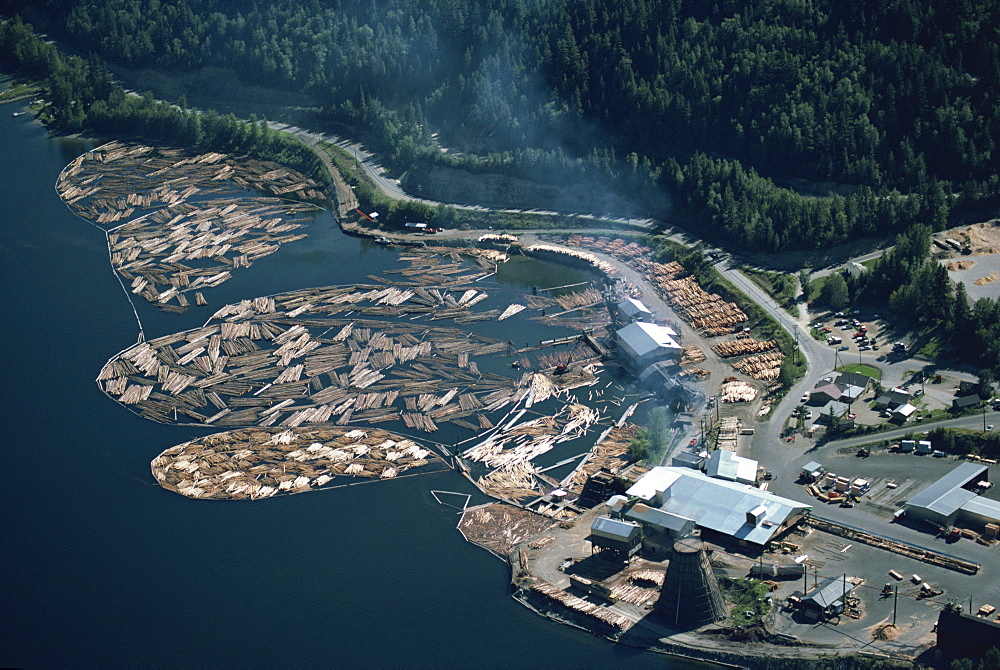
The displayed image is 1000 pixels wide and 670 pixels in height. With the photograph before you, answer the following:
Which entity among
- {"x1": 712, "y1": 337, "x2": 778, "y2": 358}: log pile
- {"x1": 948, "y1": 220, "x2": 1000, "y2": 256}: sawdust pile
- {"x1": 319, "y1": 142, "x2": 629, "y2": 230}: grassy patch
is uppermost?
{"x1": 948, "y1": 220, "x2": 1000, "y2": 256}: sawdust pile

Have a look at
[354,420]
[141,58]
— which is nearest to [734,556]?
[354,420]

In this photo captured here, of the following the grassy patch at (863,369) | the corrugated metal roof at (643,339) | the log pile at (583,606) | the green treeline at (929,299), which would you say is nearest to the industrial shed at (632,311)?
the corrugated metal roof at (643,339)

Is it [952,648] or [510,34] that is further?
[510,34]

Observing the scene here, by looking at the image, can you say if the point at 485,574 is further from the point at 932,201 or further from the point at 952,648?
the point at 932,201

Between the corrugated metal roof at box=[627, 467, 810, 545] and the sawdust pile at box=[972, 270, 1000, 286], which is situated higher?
the sawdust pile at box=[972, 270, 1000, 286]

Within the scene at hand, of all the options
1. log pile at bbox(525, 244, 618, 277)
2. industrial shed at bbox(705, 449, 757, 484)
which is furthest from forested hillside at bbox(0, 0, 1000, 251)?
industrial shed at bbox(705, 449, 757, 484)

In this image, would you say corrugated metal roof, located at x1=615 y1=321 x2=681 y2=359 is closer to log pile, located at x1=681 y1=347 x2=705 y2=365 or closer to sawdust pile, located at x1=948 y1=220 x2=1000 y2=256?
log pile, located at x1=681 y1=347 x2=705 y2=365

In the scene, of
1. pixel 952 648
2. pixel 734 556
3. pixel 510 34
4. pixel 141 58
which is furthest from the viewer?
pixel 141 58
